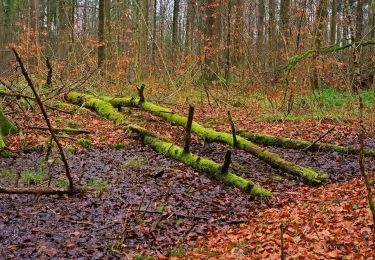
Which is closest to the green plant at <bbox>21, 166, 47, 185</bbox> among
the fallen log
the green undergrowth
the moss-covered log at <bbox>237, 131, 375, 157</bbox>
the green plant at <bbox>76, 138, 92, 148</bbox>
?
the fallen log

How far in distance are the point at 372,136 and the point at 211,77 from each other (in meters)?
9.48

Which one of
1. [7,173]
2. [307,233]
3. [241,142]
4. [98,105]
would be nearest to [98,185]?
[7,173]

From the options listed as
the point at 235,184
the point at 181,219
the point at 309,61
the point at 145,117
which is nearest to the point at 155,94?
the point at 145,117

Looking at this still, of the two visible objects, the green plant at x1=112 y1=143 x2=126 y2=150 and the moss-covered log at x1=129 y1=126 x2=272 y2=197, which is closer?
the moss-covered log at x1=129 y1=126 x2=272 y2=197

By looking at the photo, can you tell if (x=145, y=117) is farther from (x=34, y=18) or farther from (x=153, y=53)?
(x=153, y=53)

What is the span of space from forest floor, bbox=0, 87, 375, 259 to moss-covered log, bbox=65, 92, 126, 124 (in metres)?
1.51

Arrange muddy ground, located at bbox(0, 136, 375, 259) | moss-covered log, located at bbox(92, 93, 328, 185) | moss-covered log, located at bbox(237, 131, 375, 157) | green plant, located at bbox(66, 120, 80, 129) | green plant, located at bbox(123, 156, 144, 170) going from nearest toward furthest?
muddy ground, located at bbox(0, 136, 375, 259), moss-covered log, located at bbox(92, 93, 328, 185), green plant, located at bbox(123, 156, 144, 170), moss-covered log, located at bbox(237, 131, 375, 157), green plant, located at bbox(66, 120, 80, 129)

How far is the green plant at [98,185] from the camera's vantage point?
7.72 meters

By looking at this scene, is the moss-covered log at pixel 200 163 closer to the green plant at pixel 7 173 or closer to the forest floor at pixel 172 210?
the forest floor at pixel 172 210

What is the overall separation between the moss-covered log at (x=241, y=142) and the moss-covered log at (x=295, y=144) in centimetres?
96

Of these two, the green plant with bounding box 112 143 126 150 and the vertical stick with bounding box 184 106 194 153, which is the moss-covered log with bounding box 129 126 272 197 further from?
the green plant with bounding box 112 143 126 150

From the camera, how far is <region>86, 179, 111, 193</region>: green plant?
772 cm

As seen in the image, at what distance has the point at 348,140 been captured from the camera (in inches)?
441

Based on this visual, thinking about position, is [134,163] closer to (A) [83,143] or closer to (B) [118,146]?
(B) [118,146]
